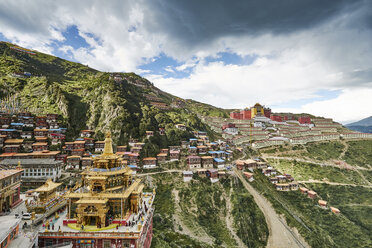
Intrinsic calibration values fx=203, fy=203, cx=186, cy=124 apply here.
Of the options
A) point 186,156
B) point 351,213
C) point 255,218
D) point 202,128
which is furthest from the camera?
point 202,128

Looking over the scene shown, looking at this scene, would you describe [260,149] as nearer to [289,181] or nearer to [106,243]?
[289,181]

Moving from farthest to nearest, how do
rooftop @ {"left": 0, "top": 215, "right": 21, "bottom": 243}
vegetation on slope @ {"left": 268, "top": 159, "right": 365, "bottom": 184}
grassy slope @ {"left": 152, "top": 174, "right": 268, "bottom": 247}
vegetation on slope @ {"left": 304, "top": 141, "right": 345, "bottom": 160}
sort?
vegetation on slope @ {"left": 304, "top": 141, "right": 345, "bottom": 160} < vegetation on slope @ {"left": 268, "top": 159, "right": 365, "bottom": 184} < grassy slope @ {"left": 152, "top": 174, "right": 268, "bottom": 247} < rooftop @ {"left": 0, "top": 215, "right": 21, "bottom": 243}

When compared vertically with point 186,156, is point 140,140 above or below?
above

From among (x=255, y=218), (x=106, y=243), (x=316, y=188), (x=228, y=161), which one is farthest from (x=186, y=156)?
(x=106, y=243)

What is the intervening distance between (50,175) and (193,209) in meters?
A: 39.0

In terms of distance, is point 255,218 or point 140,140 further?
point 140,140

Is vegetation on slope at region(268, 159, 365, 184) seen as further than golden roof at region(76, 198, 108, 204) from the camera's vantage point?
Yes

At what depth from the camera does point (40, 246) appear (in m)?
24.8

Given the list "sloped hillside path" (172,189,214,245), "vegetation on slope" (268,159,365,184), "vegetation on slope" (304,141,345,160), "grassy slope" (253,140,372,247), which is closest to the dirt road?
"grassy slope" (253,140,372,247)

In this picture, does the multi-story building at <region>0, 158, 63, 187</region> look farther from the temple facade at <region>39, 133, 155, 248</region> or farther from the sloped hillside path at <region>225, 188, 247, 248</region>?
the sloped hillside path at <region>225, 188, 247, 248</region>

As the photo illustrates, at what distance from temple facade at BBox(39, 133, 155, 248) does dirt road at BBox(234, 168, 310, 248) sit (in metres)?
33.8

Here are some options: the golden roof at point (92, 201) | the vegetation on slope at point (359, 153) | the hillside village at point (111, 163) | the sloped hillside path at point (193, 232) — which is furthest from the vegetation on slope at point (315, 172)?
the golden roof at point (92, 201)

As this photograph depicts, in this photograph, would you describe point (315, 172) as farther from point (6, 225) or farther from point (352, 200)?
point (6, 225)

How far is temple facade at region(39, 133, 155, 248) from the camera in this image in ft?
81.0
